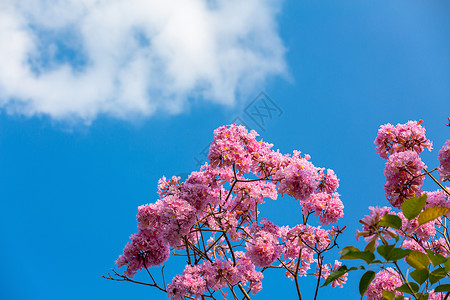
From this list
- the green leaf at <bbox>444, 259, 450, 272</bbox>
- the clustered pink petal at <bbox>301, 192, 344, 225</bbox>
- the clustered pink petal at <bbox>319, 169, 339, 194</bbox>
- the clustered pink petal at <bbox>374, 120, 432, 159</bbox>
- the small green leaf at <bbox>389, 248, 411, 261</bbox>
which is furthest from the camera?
the clustered pink petal at <bbox>319, 169, 339, 194</bbox>

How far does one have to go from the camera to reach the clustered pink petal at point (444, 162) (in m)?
2.93

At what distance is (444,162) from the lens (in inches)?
117

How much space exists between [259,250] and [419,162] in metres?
2.00

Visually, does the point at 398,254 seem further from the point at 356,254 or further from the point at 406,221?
the point at 406,221

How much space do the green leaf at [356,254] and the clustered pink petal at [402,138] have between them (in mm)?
2389

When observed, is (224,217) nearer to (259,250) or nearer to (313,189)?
(259,250)

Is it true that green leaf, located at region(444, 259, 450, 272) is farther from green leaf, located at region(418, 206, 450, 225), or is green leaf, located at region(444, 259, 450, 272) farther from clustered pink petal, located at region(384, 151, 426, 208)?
clustered pink petal, located at region(384, 151, 426, 208)

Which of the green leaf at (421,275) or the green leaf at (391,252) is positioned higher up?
the green leaf at (391,252)

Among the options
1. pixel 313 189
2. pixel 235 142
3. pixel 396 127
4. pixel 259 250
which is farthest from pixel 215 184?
pixel 396 127

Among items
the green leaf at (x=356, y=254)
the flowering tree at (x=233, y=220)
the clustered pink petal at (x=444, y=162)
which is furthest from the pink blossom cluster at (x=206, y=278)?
the green leaf at (x=356, y=254)

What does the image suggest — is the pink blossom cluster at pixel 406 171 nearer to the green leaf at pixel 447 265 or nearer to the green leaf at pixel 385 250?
the green leaf at pixel 447 265

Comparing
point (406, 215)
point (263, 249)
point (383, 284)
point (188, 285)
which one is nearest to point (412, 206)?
point (406, 215)

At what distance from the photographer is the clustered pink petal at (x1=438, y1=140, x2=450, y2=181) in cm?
293

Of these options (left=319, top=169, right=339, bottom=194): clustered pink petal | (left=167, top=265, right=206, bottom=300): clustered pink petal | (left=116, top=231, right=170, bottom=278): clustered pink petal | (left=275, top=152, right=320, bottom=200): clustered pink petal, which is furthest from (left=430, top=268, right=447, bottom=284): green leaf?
(left=116, top=231, right=170, bottom=278): clustered pink petal
